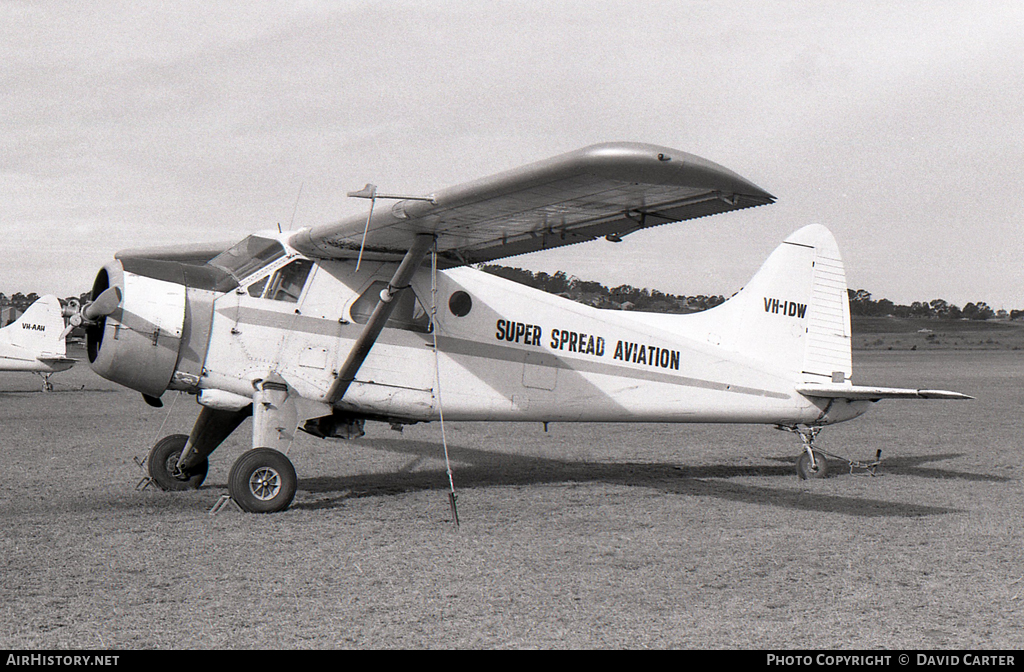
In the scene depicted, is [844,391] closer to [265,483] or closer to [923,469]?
[923,469]

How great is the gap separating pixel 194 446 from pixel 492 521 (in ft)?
11.0

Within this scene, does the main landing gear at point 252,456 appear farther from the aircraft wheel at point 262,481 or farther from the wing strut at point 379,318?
the wing strut at point 379,318

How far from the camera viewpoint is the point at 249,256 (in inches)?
322

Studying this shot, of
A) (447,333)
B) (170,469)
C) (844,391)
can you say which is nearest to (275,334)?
(447,333)

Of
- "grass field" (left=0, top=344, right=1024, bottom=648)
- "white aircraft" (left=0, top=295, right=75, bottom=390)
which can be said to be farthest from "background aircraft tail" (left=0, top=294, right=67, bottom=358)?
"grass field" (left=0, top=344, right=1024, bottom=648)

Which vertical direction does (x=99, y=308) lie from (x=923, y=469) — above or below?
above

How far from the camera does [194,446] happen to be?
8.55 meters

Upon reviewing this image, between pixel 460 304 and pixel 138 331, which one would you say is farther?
pixel 460 304

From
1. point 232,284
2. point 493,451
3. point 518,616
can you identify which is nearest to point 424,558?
point 518,616

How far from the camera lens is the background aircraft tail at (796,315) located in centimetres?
1058

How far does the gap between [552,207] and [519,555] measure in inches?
108

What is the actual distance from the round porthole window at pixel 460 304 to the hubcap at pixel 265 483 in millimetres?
2508

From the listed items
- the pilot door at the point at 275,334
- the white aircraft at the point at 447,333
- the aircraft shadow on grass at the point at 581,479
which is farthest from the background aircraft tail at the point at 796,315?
the pilot door at the point at 275,334
